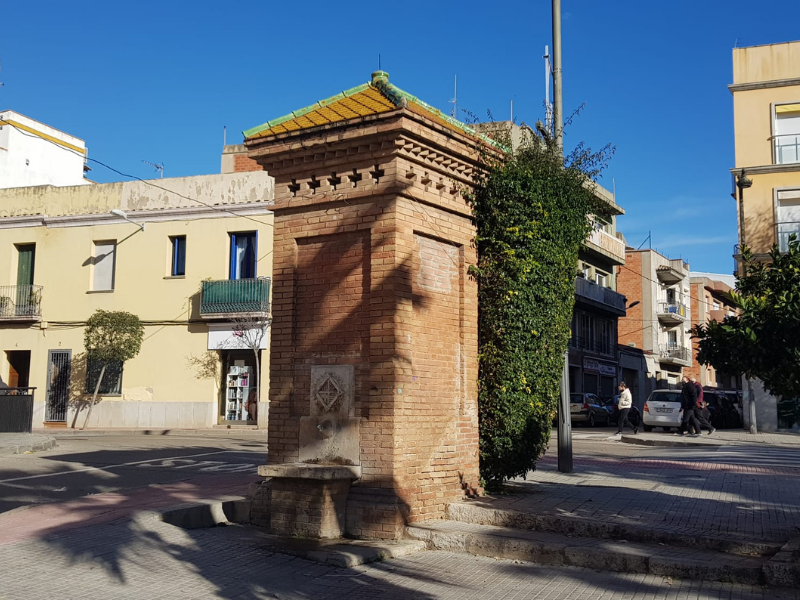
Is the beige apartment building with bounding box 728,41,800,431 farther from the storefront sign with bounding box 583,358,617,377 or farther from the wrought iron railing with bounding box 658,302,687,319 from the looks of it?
the wrought iron railing with bounding box 658,302,687,319

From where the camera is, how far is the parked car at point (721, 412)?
3144cm

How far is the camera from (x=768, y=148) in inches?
1200

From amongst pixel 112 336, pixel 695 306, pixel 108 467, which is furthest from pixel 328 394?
pixel 695 306

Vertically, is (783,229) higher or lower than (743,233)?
higher

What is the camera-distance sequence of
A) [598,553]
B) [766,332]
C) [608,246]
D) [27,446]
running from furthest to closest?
[608,246]
[27,446]
[598,553]
[766,332]

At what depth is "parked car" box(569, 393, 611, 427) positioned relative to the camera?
100ft

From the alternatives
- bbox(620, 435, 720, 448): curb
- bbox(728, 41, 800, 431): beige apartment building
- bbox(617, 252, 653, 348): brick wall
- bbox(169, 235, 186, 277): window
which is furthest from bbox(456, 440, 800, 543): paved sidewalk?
bbox(617, 252, 653, 348): brick wall

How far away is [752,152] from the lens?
30.7m

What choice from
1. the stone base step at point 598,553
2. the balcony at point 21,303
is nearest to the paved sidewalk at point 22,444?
the balcony at point 21,303

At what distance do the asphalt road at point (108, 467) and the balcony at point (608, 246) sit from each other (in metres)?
29.9

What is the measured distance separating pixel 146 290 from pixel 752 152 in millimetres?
24555

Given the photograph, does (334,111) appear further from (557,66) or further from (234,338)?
(234,338)

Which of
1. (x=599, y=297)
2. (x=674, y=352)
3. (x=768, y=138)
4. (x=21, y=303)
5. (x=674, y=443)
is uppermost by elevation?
Answer: (x=768, y=138)

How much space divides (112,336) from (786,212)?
26.1 meters
